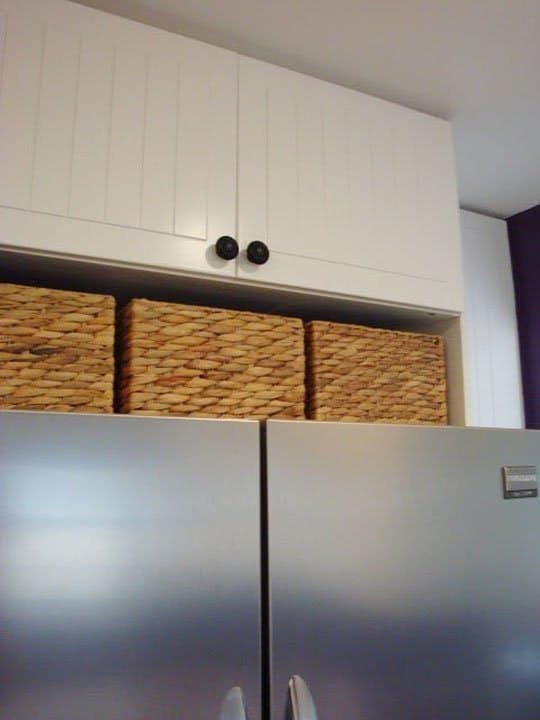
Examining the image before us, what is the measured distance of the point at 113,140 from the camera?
1.07m

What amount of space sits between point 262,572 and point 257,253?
1.86ft

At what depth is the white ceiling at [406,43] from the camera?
1147 millimetres

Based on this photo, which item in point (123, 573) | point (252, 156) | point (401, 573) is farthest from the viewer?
point (252, 156)

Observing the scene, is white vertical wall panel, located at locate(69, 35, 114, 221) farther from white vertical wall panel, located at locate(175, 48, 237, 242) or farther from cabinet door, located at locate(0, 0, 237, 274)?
white vertical wall panel, located at locate(175, 48, 237, 242)

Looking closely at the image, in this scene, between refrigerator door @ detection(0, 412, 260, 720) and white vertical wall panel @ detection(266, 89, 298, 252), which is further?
white vertical wall panel @ detection(266, 89, 298, 252)

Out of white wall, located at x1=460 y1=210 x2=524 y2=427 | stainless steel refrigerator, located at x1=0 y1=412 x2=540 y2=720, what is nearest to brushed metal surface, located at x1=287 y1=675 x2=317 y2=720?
stainless steel refrigerator, located at x1=0 y1=412 x2=540 y2=720

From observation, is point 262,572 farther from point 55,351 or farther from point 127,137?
point 127,137

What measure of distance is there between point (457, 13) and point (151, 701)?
126 centimetres

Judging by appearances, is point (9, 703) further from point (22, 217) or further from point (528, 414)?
point (528, 414)

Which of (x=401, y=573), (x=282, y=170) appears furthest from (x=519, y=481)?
(x=282, y=170)

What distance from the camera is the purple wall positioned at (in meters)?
1.88

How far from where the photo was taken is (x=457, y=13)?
1161 mm

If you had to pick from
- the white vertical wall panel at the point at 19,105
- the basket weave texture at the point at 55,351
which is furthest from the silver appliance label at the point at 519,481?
the white vertical wall panel at the point at 19,105

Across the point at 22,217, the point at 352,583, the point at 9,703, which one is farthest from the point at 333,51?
the point at 9,703
